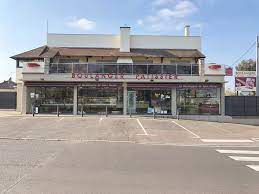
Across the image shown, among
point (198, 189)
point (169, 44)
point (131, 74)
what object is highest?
point (169, 44)

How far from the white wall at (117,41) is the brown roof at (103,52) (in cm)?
87

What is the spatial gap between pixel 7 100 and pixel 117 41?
19.2m

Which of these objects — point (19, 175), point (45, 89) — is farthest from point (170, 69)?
point (19, 175)

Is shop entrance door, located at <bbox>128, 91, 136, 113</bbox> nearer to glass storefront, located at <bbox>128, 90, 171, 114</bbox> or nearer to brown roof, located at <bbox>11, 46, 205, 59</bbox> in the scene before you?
glass storefront, located at <bbox>128, 90, 171, 114</bbox>

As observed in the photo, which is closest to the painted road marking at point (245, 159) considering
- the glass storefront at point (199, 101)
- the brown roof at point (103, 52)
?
the glass storefront at point (199, 101)

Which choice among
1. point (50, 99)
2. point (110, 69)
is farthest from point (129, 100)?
point (50, 99)

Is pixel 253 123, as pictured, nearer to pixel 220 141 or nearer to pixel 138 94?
pixel 138 94

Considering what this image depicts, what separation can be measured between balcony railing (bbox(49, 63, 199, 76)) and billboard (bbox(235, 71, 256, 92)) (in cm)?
745

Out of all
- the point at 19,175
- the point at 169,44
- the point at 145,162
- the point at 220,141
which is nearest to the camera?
the point at 19,175

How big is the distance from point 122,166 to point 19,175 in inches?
117

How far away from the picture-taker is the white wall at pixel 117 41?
136 feet

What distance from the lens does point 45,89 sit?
34312 mm

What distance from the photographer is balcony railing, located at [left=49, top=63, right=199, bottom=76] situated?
3375cm

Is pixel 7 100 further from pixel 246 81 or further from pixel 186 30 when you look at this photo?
pixel 246 81
